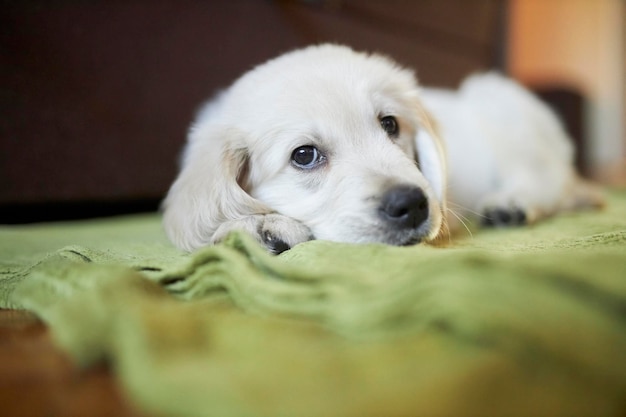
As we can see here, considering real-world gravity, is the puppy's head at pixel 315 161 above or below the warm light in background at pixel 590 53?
below

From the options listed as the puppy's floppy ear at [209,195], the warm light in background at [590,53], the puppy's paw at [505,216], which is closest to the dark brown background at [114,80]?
the puppy's floppy ear at [209,195]

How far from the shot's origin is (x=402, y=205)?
1.21 meters

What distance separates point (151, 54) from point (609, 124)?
7634 mm

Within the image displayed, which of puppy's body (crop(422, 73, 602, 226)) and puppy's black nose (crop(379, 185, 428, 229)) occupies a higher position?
puppy's body (crop(422, 73, 602, 226))

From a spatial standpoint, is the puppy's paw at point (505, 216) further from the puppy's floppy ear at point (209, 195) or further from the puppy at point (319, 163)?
the puppy's floppy ear at point (209, 195)

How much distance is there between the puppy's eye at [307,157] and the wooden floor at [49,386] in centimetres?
77

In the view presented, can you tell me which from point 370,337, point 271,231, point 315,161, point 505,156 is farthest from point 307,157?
point 505,156

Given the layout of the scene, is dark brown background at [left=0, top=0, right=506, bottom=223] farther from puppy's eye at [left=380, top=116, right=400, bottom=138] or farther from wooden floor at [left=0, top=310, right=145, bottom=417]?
wooden floor at [left=0, top=310, right=145, bottom=417]

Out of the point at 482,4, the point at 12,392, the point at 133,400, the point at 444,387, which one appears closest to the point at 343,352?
the point at 444,387

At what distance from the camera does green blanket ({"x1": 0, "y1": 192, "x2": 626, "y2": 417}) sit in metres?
0.58

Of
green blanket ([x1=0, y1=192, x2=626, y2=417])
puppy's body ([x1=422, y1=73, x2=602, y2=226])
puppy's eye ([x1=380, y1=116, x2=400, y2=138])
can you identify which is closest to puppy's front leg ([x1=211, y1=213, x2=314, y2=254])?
green blanket ([x1=0, y1=192, x2=626, y2=417])

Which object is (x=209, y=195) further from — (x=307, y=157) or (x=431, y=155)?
(x=431, y=155)

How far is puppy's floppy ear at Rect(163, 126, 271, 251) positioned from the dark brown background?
0.92 metres

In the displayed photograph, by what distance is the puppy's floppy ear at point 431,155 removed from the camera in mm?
1627
